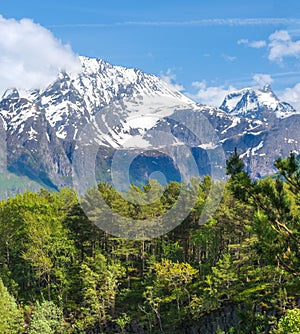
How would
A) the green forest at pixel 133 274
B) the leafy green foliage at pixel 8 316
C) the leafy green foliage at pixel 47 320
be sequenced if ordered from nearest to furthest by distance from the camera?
1. the leafy green foliage at pixel 8 316
2. the green forest at pixel 133 274
3. the leafy green foliage at pixel 47 320

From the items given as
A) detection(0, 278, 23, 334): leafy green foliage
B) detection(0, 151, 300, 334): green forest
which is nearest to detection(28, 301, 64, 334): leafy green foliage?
detection(0, 151, 300, 334): green forest

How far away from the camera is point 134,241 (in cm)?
7312

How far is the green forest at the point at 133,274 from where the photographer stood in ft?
186

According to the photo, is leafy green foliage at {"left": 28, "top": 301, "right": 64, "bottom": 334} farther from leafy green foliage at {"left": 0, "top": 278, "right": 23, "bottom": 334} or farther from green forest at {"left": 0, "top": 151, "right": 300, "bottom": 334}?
leafy green foliage at {"left": 0, "top": 278, "right": 23, "bottom": 334}

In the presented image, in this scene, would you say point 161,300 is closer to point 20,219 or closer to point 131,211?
point 131,211

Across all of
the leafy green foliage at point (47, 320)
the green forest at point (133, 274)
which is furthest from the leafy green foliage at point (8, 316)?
the leafy green foliage at point (47, 320)

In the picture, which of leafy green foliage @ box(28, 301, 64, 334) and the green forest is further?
leafy green foliage @ box(28, 301, 64, 334)

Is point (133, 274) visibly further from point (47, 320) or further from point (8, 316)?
point (8, 316)

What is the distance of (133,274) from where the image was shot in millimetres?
76125

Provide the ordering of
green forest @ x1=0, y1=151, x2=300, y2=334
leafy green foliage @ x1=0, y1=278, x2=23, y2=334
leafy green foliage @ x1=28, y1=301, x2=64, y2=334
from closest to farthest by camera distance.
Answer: leafy green foliage @ x1=0, y1=278, x2=23, y2=334 → green forest @ x1=0, y1=151, x2=300, y2=334 → leafy green foliage @ x1=28, y1=301, x2=64, y2=334

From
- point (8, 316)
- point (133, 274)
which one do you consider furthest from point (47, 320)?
point (133, 274)

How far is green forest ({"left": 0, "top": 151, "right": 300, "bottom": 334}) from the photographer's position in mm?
56738

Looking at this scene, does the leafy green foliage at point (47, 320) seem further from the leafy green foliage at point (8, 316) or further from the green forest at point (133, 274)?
the leafy green foliage at point (8, 316)

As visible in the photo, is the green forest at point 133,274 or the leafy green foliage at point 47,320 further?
the leafy green foliage at point 47,320
